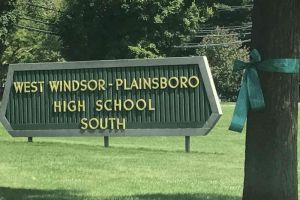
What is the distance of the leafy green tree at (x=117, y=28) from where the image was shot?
4578cm

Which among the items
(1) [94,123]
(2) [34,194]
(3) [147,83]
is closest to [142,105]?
(3) [147,83]

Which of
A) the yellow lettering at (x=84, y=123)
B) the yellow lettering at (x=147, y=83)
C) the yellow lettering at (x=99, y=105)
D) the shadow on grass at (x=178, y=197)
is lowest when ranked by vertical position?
the yellow lettering at (x=84, y=123)

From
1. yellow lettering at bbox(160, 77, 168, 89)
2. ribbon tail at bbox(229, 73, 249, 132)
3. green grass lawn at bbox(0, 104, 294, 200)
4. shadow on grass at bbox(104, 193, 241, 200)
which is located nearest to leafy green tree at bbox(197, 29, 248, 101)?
yellow lettering at bbox(160, 77, 168, 89)

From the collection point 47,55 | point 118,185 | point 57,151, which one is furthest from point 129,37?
point 118,185

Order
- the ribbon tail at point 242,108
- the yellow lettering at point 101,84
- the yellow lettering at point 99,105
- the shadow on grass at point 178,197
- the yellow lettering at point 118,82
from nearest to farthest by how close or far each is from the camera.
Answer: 1. the ribbon tail at point 242,108
2. the shadow on grass at point 178,197
3. the yellow lettering at point 118,82
4. the yellow lettering at point 101,84
5. the yellow lettering at point 99,105

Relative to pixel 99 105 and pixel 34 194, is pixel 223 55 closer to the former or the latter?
pixel 99 105

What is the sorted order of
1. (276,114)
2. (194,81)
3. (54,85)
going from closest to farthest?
(276,114), (194,81), (54,85)

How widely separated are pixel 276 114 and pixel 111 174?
610 centimetres

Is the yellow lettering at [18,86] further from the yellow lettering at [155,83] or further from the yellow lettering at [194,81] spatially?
the yellow lettering at [194,81]

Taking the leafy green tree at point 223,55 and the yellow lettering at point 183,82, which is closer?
the yellow lettering at point 183,82

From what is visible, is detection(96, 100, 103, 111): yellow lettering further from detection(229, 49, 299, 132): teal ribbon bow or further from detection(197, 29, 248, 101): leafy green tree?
detection(197, 29, 248, 101): leafy green tree

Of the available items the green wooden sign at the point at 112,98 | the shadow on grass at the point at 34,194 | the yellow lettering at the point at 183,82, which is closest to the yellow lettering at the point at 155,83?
the green wooden sign at the point at 112,98

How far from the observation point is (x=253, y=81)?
514 cm

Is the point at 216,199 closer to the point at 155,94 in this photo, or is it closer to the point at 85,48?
the point at 155,94
